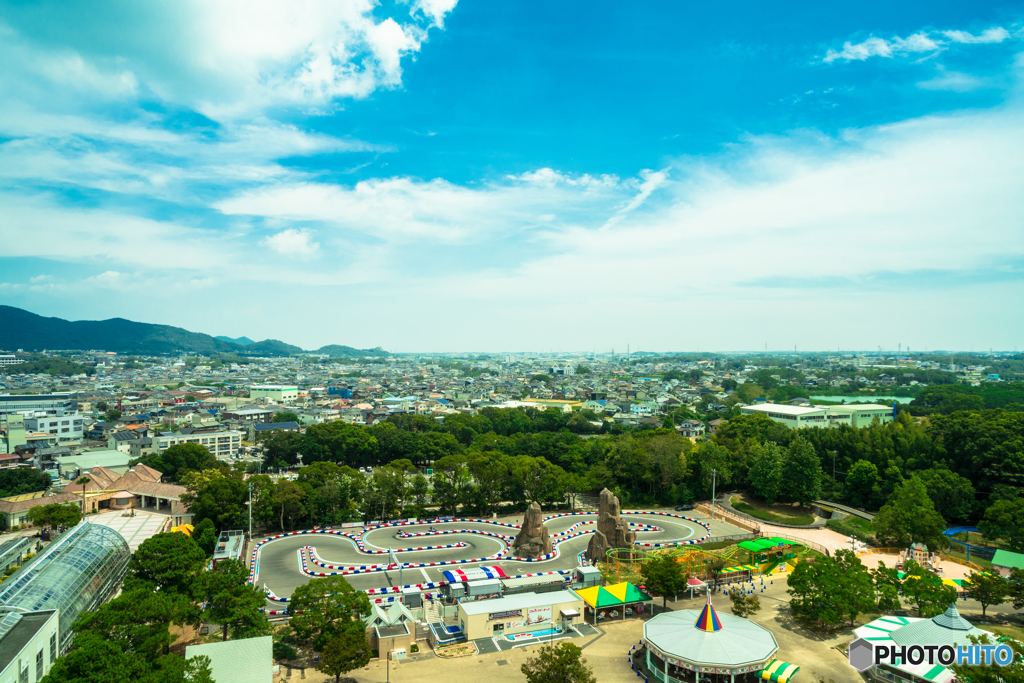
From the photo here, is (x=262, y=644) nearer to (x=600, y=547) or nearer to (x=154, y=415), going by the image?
(x=600, y=547)

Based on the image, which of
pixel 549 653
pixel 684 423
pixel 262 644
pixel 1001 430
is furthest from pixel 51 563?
pixel 684 423

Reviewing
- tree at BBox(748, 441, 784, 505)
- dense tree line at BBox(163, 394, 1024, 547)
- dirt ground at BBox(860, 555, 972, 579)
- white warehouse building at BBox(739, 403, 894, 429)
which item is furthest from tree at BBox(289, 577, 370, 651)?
white warehouse building at BBox(739, 403, 894, 429)

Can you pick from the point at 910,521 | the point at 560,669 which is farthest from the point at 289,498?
the point at 910,521

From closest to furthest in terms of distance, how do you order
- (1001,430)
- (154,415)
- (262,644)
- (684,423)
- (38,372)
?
(262,644), (1001,430), (684,423), (154,415), (38,372)

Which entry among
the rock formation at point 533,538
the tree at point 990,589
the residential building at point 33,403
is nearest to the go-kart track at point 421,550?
the rock formation at point 533,538

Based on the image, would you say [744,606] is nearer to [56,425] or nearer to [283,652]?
[283,652]

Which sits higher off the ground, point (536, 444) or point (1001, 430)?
point (1001, 430)

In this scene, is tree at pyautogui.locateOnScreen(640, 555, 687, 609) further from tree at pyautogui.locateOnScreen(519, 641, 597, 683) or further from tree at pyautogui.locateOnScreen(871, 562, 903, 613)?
tree at pyautogui.locateOnScreen(519, 641, 597, 683)
